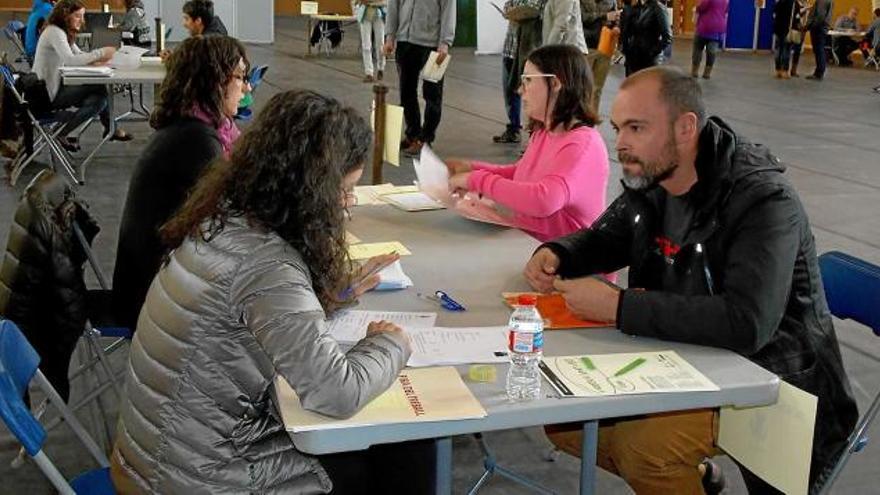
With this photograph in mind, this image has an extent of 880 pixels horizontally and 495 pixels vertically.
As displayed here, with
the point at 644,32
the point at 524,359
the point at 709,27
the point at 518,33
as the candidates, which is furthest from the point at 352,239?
the point at 709,27

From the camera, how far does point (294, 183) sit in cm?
188

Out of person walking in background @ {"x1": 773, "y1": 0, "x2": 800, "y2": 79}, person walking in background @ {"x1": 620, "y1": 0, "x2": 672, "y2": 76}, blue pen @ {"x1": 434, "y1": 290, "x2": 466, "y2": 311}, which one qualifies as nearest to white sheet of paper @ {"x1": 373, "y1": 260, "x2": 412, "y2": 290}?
blue pen @ {"x1": 434, "y1": 290, "x2": 466, "y2": 311}

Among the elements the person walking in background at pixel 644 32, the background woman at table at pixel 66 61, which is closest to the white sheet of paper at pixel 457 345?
the background woman at table at pixel 66 61

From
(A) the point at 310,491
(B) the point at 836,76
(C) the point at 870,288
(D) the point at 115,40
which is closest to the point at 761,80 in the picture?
(B) the point at 836,76

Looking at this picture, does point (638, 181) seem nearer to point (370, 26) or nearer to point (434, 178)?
point (434, 178)

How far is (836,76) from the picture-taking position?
16.4 m

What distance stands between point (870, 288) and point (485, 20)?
15519 mm

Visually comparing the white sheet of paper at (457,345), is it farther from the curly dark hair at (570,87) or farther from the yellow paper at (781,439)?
the curly dark hair at (570,87)

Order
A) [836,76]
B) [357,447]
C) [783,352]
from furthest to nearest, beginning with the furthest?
[836,76], [783,352], [357,447]

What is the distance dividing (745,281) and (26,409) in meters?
1.44

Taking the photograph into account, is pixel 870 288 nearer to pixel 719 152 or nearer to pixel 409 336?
pixel 719 152

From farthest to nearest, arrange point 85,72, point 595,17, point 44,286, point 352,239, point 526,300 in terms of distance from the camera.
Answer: point 595,17, point 85,72, point 352,239, point 44,286, point 526,300

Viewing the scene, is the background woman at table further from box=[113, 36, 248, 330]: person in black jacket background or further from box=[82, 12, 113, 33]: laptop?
box=[113, 36, 248, 330]: person in black jacket background

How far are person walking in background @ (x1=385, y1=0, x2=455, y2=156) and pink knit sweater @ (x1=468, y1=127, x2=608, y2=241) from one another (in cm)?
449
